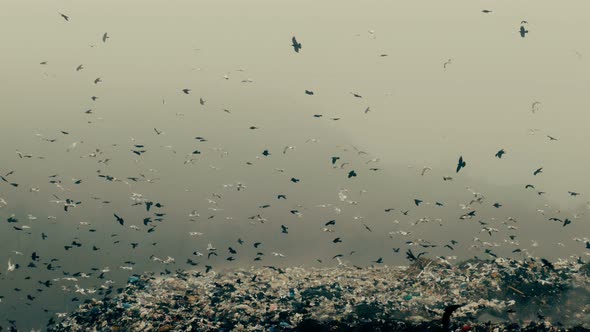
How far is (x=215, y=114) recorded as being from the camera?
61062 mm

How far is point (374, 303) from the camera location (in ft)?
57.4

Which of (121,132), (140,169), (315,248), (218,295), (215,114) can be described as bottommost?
(218,295)

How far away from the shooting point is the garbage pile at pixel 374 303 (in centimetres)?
1518

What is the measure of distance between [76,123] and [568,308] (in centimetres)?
5349

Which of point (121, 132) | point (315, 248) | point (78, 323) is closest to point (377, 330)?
point (78, 323)

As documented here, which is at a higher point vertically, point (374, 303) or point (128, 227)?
point (128, 227)

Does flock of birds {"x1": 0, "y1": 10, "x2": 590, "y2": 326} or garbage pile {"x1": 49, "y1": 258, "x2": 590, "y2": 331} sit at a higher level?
flock of birds {"x1": 0, "y1": 10, "x2": 590, "y2": 326}

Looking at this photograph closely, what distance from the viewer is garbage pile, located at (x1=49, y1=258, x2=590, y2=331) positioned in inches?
A: 598

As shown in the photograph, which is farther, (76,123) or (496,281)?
(76,123)

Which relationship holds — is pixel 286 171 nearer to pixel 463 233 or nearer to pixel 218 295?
pixel 463 233

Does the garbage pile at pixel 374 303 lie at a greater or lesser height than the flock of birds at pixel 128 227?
lesser

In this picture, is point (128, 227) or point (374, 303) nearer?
point (374, 303)

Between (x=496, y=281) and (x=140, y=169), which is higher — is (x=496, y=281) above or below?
below

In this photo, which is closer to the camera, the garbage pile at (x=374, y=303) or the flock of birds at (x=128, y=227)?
the garbage pile at (x=374, y=303)
